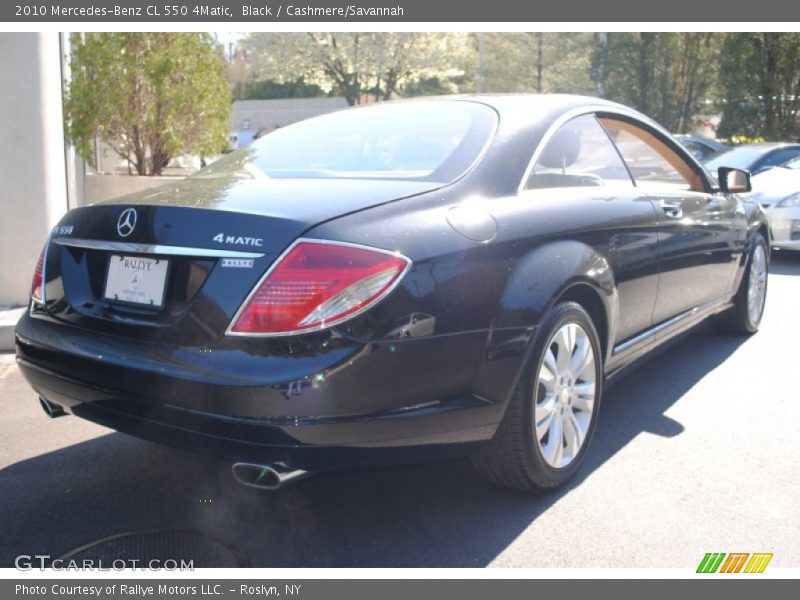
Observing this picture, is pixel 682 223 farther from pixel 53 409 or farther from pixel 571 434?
pixel 53 409

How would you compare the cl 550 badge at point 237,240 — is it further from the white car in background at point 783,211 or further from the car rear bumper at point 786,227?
the car rear bumper at point 786,227

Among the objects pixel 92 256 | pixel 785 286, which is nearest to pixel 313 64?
pixel 785 286

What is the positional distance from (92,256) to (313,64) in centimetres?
2665

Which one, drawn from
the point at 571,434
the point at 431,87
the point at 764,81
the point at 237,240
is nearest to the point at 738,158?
the point at 571,434

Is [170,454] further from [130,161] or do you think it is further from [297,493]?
[130,161]

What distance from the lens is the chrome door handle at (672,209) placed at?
12.9ft

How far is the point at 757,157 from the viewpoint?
1072 cm

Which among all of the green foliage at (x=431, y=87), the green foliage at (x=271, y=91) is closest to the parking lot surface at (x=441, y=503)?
the green foliage at (x=431, y=87)

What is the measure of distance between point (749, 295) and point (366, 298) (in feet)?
13.3

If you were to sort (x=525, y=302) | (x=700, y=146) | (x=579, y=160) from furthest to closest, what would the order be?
(x=700, y=146) < (x=579, y=160) < (x=525, y=302)

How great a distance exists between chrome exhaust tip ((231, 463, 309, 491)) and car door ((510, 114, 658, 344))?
1330mm

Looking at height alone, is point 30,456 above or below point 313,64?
below

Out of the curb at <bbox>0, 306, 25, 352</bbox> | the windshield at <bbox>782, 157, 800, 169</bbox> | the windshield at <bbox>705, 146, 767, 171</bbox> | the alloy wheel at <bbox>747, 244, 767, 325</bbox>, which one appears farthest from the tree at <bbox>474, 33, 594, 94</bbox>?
the curb at <bbox>0, 306, 25, 352</bbox>

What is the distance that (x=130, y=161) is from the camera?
29.3ft
